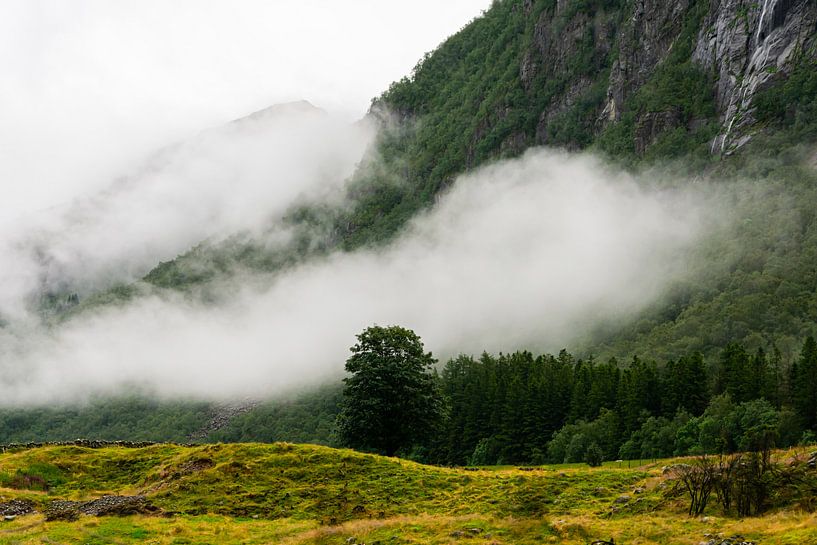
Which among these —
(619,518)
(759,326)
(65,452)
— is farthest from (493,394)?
(759,326)

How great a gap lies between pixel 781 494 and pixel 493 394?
89.7m

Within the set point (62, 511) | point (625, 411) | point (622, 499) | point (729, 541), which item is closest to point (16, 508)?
point (62, 511)

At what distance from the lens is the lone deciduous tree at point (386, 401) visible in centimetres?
6925

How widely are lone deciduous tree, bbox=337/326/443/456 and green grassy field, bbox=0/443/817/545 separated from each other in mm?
15480

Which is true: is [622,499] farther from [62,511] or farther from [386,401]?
[386,401]

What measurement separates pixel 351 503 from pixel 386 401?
27580mm

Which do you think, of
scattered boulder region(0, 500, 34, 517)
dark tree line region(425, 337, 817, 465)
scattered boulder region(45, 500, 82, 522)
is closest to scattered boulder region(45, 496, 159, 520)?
scattered boulder region(45, 500, 82, 522)

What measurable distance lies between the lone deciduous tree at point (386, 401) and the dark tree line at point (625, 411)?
4108 millimetres

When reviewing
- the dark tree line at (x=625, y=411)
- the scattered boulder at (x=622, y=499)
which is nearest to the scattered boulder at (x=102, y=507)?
the scattered boulder at (x=622, y=499)

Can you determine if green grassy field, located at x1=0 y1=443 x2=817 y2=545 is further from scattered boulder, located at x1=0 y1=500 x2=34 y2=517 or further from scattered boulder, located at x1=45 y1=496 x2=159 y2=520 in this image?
scattered boulder, located at x1=45 y1=496 x2=159 y2=520

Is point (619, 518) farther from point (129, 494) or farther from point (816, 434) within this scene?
point (816, 434)

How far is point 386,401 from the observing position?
2734 inches

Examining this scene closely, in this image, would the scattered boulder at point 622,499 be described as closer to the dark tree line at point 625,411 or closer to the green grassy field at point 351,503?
the green grassy field at point 351,503

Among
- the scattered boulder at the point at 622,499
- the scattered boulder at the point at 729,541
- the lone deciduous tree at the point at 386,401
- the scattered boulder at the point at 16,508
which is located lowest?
the scattered boulder at the point at 16,508
